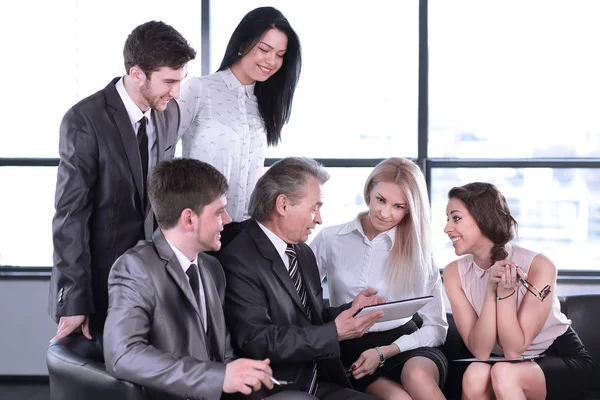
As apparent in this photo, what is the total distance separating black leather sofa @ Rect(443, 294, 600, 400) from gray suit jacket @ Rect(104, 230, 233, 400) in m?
1.11

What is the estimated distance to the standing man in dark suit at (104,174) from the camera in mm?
2471

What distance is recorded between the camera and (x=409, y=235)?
310 cm

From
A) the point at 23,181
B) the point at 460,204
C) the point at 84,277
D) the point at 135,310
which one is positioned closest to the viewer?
the point at 135,310

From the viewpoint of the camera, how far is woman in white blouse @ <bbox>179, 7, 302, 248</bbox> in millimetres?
2930

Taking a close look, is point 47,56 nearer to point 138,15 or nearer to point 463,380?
point 138,15

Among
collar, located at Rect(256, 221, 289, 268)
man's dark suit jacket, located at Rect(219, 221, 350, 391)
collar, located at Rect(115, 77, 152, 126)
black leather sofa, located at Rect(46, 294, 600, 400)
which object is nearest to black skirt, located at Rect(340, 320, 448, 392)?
black leather sofa, located at Rect(46, 294, 600, 400)

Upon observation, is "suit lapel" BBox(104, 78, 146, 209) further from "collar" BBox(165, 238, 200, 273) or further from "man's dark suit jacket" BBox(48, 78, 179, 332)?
"collar" BBox(165, 238, 200, 273)

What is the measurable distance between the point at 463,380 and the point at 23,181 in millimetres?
3046

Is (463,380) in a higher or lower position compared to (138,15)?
lower

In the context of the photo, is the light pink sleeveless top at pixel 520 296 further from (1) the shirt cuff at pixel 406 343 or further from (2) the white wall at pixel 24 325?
(2) the white wall at pixel 24 325

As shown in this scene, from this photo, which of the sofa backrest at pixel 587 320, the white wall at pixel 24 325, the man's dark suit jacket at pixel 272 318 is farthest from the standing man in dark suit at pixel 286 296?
the white wall at pixel 24 325

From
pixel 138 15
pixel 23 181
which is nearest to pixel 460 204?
pixel 138 15

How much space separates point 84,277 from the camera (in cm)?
247

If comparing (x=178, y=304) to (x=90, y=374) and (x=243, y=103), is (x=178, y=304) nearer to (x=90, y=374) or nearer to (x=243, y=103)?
(x=90, y=374)
